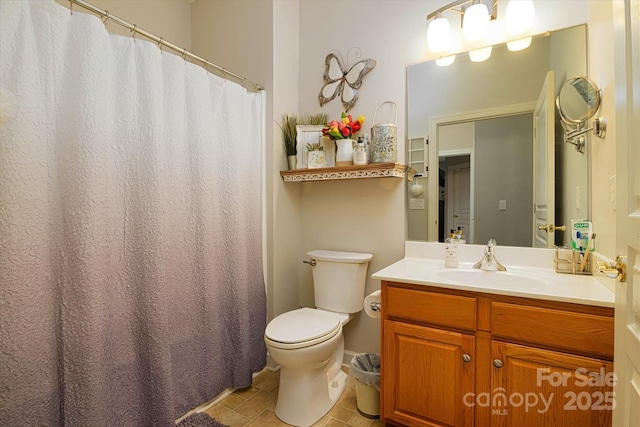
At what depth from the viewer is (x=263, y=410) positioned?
1717 mm

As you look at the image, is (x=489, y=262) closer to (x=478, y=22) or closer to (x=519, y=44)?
(x=519, y=44)

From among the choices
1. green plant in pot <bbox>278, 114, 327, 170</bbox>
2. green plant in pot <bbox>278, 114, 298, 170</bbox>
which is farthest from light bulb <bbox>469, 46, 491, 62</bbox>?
green plant in pot <bbox>278, 114, 298, 170</bbox>

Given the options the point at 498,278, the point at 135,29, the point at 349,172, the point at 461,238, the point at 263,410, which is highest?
the point at 135,29

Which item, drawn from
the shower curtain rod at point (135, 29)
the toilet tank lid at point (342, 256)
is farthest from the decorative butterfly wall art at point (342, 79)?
the toilet tank lid at point (342, 256)

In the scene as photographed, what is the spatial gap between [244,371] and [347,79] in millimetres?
1975

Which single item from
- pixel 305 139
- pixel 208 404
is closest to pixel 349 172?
pixel 305 139

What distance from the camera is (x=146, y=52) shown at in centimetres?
139

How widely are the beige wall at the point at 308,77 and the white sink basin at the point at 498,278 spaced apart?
0.44 meters

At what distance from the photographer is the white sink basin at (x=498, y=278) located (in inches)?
→ 55.5

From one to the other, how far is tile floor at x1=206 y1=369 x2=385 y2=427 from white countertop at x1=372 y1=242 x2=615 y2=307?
0.81 m

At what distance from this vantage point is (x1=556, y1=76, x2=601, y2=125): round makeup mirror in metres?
1.35

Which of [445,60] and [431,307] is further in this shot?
[445,60]

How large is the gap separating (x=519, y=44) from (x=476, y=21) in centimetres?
25

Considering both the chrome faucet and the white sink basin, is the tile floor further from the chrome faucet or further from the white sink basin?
the chrome faucet
